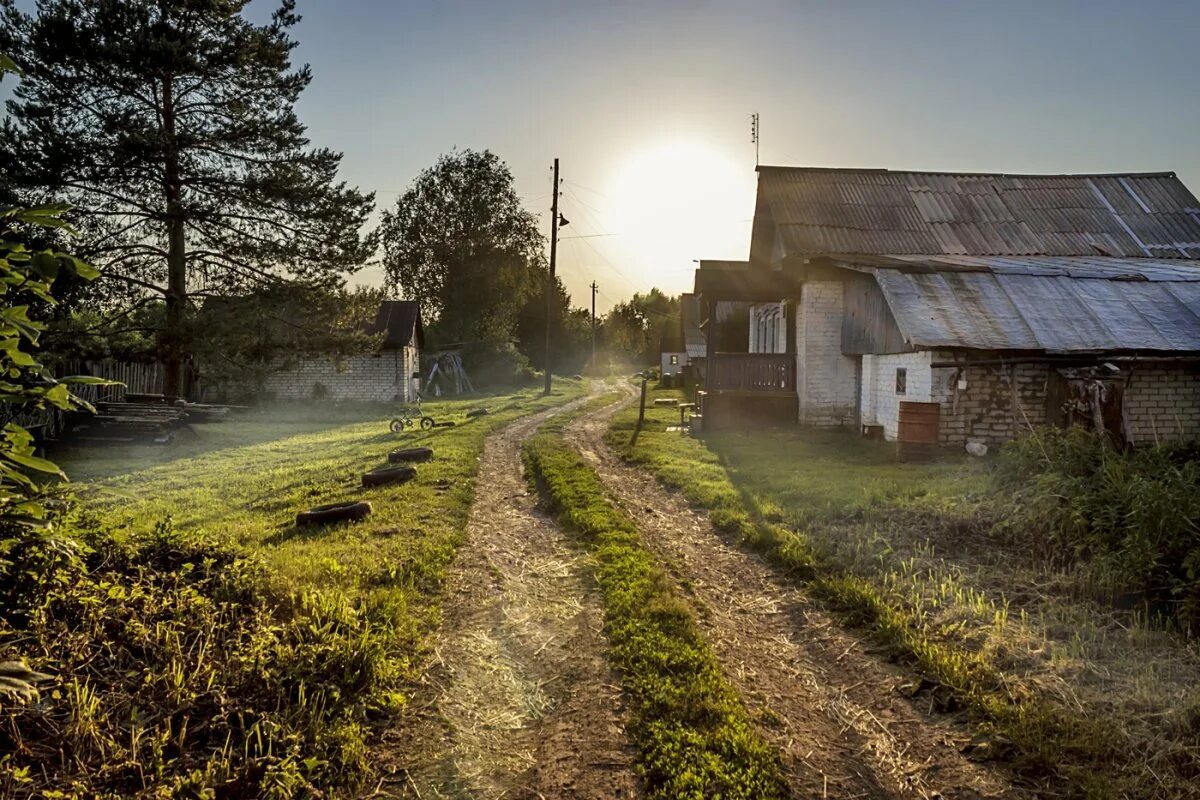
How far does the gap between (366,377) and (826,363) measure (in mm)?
21610

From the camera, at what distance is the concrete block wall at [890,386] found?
498 inches

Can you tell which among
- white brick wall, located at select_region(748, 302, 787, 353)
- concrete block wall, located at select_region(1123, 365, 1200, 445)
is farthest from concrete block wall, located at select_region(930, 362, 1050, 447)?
white brick wall, located at select_region(748, 302, 787, 353)

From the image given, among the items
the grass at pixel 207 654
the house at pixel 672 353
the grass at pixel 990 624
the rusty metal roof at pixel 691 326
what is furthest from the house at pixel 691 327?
the grass at pixel 207 654

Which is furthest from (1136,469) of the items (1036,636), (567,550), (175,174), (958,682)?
(175,174)

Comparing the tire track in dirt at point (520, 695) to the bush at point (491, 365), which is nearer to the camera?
the tire track in dirt at point (520, 695)

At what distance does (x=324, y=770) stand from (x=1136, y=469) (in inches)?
327

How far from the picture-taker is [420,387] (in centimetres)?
3569

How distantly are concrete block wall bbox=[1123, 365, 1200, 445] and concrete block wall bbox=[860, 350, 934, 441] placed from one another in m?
3.73

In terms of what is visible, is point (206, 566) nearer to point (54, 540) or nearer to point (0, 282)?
point (54, 540)

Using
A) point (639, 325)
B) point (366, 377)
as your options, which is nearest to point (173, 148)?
point (366, 377)

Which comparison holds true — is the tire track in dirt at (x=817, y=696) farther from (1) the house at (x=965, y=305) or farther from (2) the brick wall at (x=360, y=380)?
(2) the brick wall at (x=360, y=380)

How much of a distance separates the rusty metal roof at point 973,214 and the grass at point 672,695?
13063mm

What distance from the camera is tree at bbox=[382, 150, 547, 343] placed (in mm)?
46562

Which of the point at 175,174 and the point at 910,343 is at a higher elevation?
the point at 175,174
